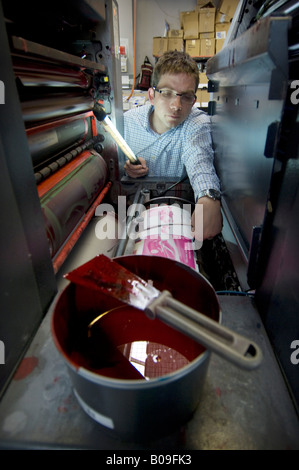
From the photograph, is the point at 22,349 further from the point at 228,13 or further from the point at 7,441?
the point at 228,13

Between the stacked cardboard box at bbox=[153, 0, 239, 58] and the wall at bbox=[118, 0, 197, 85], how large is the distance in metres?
0.36

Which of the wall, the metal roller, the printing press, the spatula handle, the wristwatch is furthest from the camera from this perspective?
the wall

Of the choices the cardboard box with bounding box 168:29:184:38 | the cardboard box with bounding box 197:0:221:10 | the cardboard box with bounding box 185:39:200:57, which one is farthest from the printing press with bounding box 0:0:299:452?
the cardboard box with bounding box 197:0:221:10

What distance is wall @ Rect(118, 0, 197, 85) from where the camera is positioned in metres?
4.80

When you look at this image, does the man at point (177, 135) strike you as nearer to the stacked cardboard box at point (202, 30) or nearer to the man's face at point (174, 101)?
the man's face at point (174, 101)

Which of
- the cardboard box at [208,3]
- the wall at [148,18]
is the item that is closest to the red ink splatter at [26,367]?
the cardboard box at [208,3]

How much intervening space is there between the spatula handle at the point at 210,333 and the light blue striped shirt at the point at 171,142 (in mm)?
1067

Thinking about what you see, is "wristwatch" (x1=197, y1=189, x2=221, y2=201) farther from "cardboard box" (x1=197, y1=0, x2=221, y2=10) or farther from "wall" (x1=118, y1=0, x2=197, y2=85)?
"wall" (x1=118, y1=0, x2=197, y2=85)

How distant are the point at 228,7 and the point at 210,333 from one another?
18.5 feet

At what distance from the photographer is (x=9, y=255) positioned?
450 millimetres

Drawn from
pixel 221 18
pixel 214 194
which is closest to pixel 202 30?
pixel 221 18

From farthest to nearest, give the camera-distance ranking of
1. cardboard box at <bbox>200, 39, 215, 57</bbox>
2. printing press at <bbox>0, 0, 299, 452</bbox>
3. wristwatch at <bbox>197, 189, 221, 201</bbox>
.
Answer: cardboard box at <bbox>200, 39, 215, 57</bbox>
wristwatch at <bbox>197, 189, 221, 201</bbox>
printing press at <bbox>0, 0, 299, 452</bbox>

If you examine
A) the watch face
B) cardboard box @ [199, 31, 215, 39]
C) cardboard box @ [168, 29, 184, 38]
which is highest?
cardboard box @ [168, 29, 184, 38]

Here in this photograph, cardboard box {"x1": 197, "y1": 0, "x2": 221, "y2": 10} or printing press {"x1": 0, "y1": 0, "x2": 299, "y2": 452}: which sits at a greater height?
cardboard box {"x1": 197, "y1": 0, "x2": 221, "y2": 10}
